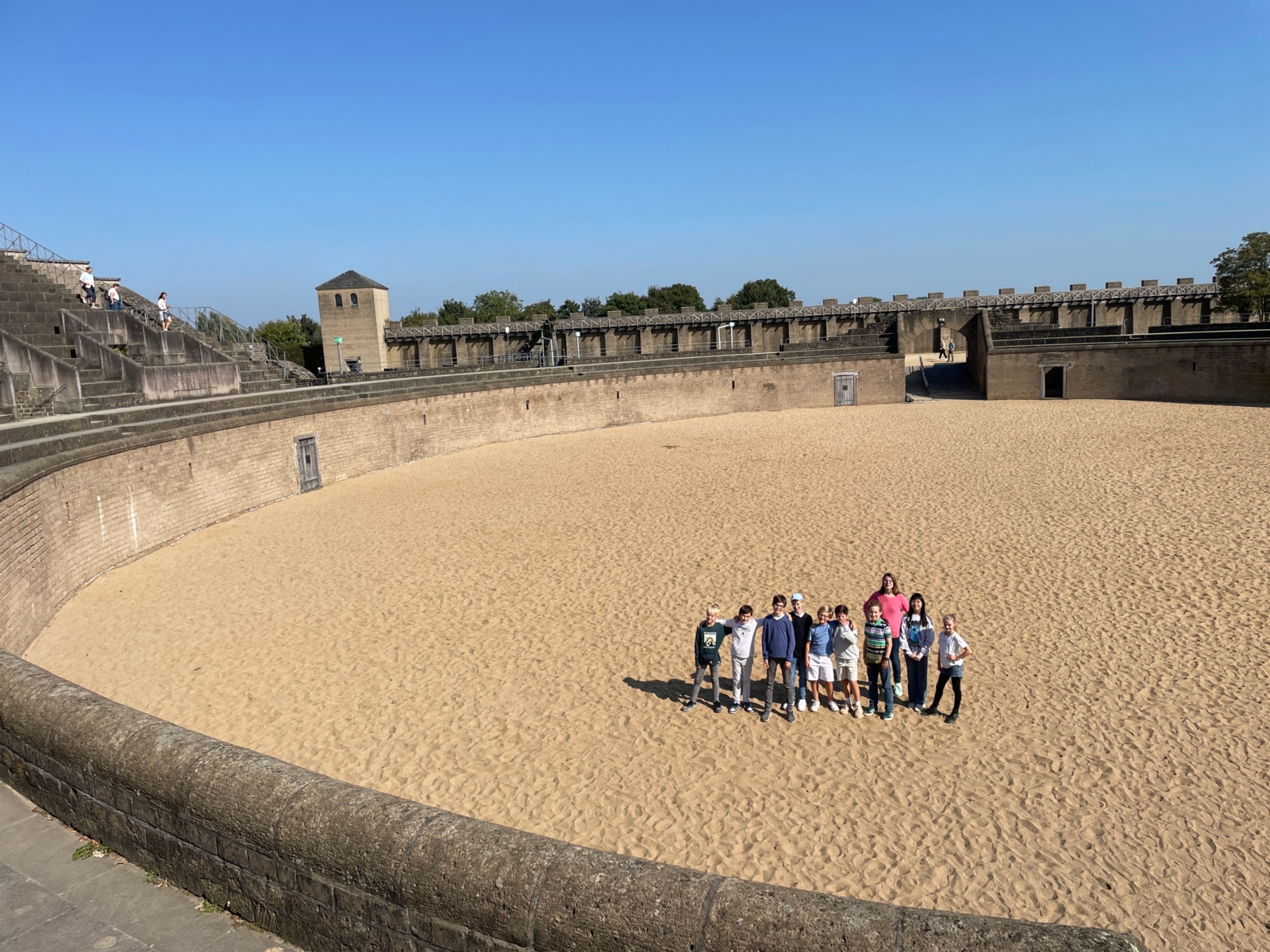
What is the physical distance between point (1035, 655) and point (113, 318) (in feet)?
79.7

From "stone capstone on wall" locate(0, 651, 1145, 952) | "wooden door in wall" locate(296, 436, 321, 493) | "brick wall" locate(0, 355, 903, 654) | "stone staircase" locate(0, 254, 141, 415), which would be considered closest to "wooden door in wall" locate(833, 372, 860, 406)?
"brick wall" locate(0, 355, 903, 654)

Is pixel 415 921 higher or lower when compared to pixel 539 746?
higher

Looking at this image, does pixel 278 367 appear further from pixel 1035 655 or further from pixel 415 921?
pixel 415 921

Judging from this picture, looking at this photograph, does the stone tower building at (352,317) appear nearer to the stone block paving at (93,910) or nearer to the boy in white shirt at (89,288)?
the boy in white shirt at (89,288)

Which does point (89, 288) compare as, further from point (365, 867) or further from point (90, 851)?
point (365, 867)

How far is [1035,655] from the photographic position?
10625 millimetres

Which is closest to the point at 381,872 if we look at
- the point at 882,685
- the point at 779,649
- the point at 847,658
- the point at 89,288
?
the point at 779,649

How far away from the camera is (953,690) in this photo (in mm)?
9352

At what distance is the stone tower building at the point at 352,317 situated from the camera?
57.6 meters

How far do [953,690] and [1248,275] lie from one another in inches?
1936

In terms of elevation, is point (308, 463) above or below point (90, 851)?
above

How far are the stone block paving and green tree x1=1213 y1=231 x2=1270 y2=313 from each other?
2168 inches

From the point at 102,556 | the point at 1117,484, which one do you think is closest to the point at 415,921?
the point at 102,556

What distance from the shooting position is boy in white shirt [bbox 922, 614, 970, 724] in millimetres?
9109
